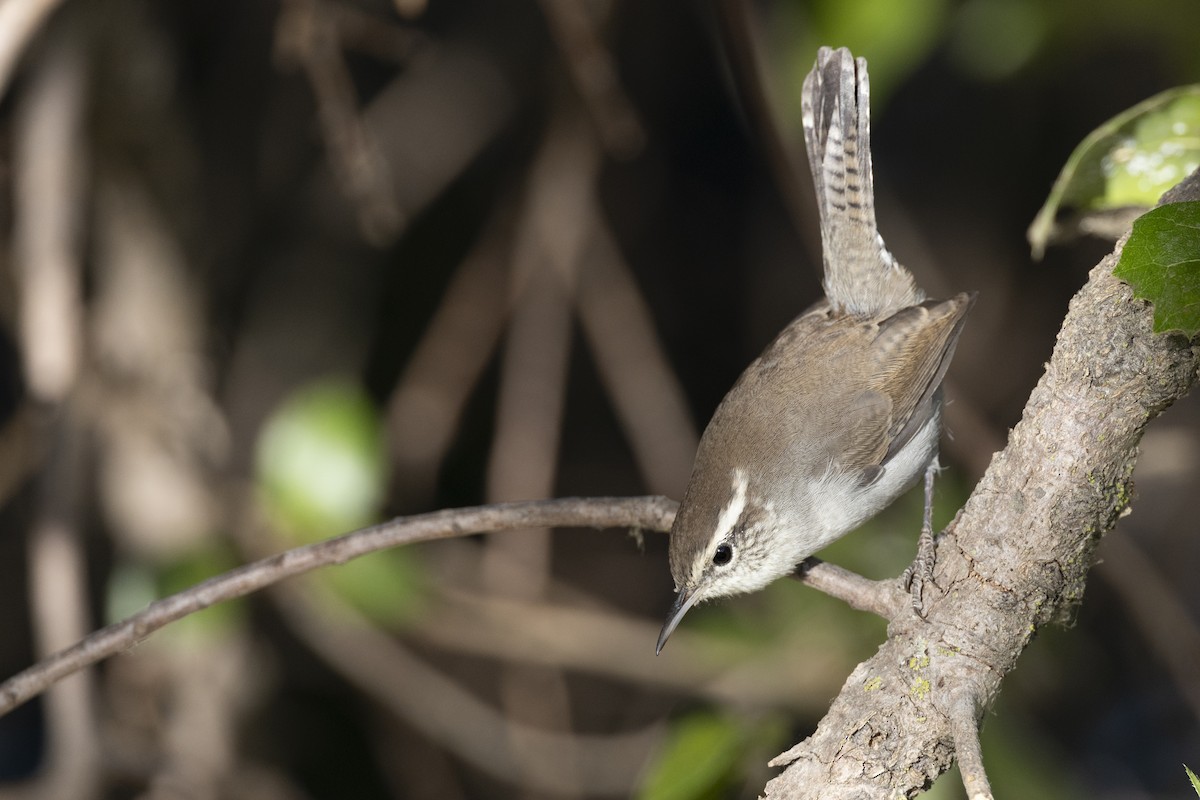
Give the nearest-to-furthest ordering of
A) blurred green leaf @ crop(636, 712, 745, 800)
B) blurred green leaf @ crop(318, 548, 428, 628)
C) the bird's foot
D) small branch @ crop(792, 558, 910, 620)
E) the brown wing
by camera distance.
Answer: the bird's foot
small branch @ crop(792, 558, 910, 620)
blurred green leaf @ crop(636, 712, 745, 800)
the brown wing
blurred green leaf @ crop(318, 548, 428, 628)

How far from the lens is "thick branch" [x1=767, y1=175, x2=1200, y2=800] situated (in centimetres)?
174

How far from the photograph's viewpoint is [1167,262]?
1.60 metres

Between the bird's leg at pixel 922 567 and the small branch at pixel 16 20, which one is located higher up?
the small branch at pixel 16 20

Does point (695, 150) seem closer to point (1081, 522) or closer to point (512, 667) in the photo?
point (512, 667)

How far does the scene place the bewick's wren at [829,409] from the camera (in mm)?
3031

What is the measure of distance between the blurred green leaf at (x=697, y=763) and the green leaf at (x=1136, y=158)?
1367mm

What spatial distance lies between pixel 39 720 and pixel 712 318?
3.52 metres

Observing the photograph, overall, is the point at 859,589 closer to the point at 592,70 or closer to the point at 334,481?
the point at 334,481

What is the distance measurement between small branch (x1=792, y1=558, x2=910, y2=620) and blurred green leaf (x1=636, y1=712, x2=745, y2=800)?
47 cm

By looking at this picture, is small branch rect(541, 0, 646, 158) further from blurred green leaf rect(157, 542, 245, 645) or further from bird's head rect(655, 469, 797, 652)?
blurred green leaf rect(157, 542, 245, 645)

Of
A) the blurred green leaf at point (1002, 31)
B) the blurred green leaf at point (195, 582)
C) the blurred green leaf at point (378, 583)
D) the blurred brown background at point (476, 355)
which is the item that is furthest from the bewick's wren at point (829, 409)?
the blurred green leaf at point (195, 582)

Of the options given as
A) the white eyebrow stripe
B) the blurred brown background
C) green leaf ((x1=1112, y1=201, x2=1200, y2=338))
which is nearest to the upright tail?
the blurred brown background

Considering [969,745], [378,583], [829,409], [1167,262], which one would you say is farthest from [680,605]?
[1167,262]

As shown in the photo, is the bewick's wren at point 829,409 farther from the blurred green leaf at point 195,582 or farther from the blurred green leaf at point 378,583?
the blurred green leaf at point 195,582
